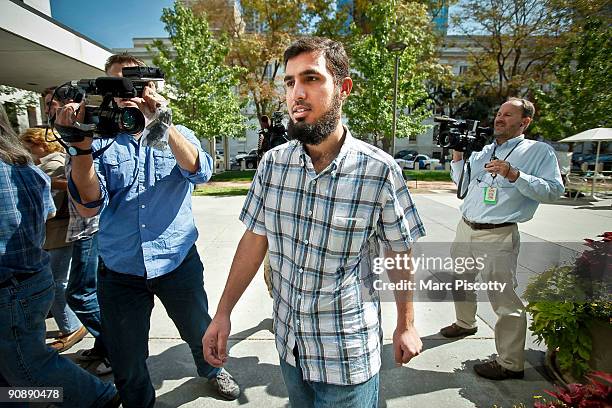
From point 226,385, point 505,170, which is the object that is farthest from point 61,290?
point 505,170

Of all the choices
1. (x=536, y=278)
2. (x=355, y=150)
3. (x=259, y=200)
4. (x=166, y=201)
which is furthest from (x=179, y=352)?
(x=536, y=278)

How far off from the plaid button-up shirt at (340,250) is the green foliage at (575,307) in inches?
62.8

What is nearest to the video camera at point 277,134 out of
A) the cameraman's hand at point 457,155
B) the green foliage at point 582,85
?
the cameraman's hand at point 457,155

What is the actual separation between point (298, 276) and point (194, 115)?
15.5 m

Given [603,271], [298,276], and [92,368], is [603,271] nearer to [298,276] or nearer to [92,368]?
[298,276]

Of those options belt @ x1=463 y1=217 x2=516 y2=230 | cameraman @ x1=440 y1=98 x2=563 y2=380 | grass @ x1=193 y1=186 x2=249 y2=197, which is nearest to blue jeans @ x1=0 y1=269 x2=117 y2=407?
cameraman @ x1=440 y1=98 x2=563 y2=380

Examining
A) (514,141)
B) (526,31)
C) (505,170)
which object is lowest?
(505,170)

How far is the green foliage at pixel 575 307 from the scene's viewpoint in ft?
7.22

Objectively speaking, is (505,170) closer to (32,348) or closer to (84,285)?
(32,348)

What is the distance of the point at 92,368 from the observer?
8.65 feet

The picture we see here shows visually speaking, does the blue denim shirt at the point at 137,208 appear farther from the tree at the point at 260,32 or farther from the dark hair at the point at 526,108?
the tree at the point at 260,32

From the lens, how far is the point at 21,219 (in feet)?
5.71

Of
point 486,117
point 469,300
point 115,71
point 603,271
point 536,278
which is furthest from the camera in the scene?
point 486,117

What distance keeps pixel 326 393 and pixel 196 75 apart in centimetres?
1595
